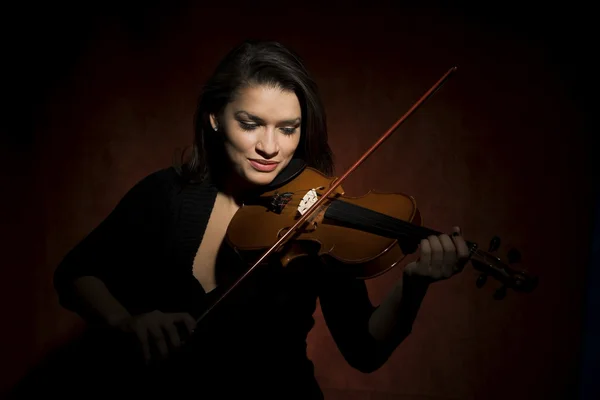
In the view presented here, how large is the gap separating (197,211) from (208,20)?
2.63 feet

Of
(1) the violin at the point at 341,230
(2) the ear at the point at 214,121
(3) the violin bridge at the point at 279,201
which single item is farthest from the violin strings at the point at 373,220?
(2) the ear at the point at 214,121

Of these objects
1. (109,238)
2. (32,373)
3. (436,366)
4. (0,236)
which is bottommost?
(32,373)

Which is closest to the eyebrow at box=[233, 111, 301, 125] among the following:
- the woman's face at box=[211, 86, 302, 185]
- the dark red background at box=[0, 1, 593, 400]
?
the woman's face at box=[211, 86, 302, 185]

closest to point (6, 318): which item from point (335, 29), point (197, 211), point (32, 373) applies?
point (32, 373)

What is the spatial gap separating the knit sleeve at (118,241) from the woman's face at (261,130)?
8.3 inches

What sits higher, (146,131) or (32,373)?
(146,131)

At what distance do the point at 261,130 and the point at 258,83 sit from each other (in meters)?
0.09

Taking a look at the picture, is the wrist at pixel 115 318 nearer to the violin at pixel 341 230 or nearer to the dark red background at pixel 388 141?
the violin at pixel 341 230

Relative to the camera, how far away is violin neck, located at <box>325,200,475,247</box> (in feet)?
3.39

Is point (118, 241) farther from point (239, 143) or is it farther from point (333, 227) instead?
point (333, 227)

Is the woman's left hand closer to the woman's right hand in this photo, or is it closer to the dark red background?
the woman's right hand

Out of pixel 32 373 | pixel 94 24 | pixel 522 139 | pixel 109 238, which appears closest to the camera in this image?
pixel 109 238

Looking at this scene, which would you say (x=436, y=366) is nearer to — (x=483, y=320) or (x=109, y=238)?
(x=483, y=320)

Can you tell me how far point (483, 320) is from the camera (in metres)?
1.88
